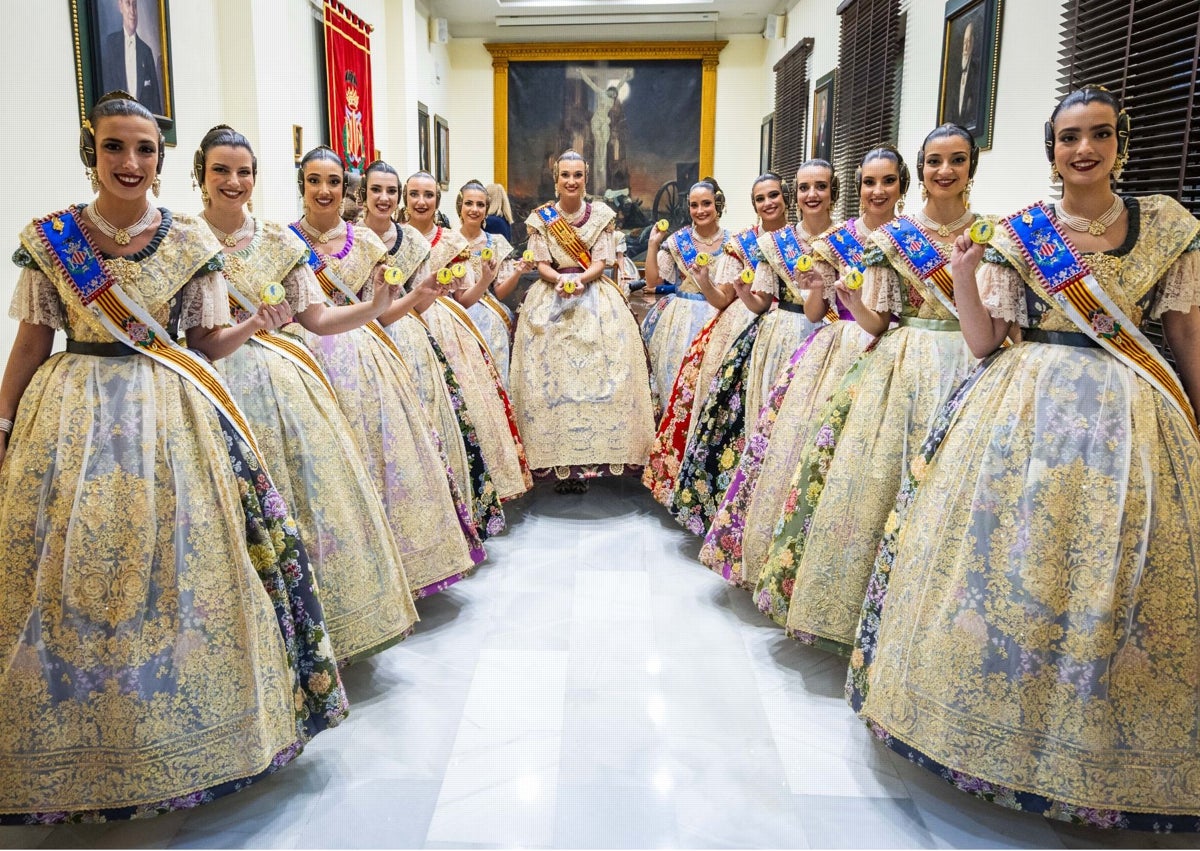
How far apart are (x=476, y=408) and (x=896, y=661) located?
246 centimetres

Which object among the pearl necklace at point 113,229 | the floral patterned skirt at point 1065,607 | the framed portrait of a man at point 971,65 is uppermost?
the framed portrait of a man at point 971,65

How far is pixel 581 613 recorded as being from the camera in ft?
11.4

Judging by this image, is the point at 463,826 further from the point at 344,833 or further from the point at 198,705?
the point at 198,705

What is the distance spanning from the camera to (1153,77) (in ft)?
9.73

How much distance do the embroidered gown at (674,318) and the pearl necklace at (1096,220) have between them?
2767 millimetres

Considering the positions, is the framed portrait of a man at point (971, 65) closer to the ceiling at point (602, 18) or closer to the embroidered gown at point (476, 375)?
the embroidered gown at point (476, 375)

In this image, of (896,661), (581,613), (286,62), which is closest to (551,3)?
(286,62)

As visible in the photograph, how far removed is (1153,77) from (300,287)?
2.82m

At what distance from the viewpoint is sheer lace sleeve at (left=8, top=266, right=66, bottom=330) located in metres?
2.04

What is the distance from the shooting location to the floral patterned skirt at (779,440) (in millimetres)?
3238

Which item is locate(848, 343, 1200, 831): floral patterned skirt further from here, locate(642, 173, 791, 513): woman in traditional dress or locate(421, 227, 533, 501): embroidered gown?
locate(421, 227, 533, 501): embroidered gown

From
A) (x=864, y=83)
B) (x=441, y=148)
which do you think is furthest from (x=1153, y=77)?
(x=441, y=148)

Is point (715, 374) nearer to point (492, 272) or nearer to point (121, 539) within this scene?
point (492, 272)

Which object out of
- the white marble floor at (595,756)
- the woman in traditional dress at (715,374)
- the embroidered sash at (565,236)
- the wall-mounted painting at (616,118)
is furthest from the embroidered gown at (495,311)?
the wall-mounted painting at (616,118)
